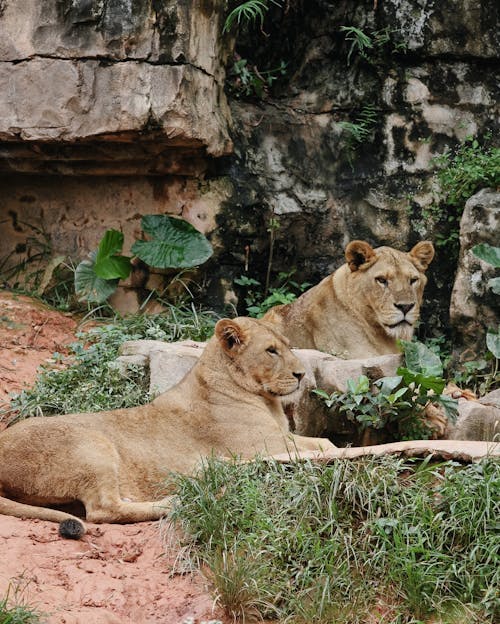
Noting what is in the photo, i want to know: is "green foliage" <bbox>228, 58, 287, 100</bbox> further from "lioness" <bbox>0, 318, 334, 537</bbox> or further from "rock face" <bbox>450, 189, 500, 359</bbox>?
"lioness" <bbox>0, 318, 334, 537</bbox>

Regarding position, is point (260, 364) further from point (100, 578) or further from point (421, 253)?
point (421, 253)

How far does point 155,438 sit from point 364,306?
3.78 meters

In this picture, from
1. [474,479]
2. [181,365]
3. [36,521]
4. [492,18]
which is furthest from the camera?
[492,18]

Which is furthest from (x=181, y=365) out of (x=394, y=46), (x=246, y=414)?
(x=394, y=46)

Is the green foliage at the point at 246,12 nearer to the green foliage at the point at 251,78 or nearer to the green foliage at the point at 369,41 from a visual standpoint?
the green foliage at the point at 251,78

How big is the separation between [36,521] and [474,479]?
2852 mm

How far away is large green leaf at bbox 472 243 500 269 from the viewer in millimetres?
10453

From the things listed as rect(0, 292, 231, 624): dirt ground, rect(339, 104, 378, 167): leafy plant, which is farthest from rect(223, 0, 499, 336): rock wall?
rect(0, 292, 231, 624): dirt ground

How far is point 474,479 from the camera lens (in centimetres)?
641

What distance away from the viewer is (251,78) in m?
12.7

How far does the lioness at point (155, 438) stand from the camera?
23.5ft

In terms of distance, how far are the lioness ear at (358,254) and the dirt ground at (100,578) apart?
4.53 meters

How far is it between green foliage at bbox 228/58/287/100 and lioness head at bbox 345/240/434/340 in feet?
10.1

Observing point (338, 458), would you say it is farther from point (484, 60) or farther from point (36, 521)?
point (484, 60)
